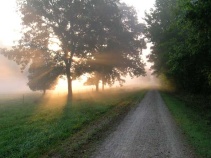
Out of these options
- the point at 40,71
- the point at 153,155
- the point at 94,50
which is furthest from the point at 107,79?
the point at 153,155

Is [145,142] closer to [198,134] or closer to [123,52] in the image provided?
[198,134]

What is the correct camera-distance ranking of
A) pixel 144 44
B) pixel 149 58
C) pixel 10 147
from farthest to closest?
pixel 149 58 < pixel 144 44 < pixel 10 147

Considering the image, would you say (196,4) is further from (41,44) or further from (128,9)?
(128,9)

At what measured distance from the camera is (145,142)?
13.1m

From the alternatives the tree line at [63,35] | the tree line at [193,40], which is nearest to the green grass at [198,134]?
the tree line at [193,40]

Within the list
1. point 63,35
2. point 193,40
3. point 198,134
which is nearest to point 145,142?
point 198,134

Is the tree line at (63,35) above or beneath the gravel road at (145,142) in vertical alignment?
above

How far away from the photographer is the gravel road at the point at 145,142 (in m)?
11.2

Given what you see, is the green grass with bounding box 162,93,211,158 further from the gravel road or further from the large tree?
the large tree

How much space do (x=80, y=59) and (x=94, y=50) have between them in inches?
110

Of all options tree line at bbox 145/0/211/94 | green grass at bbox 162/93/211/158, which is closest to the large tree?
tree line at bbox 145/0/211/94

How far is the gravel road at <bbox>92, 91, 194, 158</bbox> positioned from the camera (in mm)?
11234

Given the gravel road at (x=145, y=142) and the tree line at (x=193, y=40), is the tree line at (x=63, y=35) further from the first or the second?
the gravel road at (x=145, y=142)

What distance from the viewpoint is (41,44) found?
119 feet
